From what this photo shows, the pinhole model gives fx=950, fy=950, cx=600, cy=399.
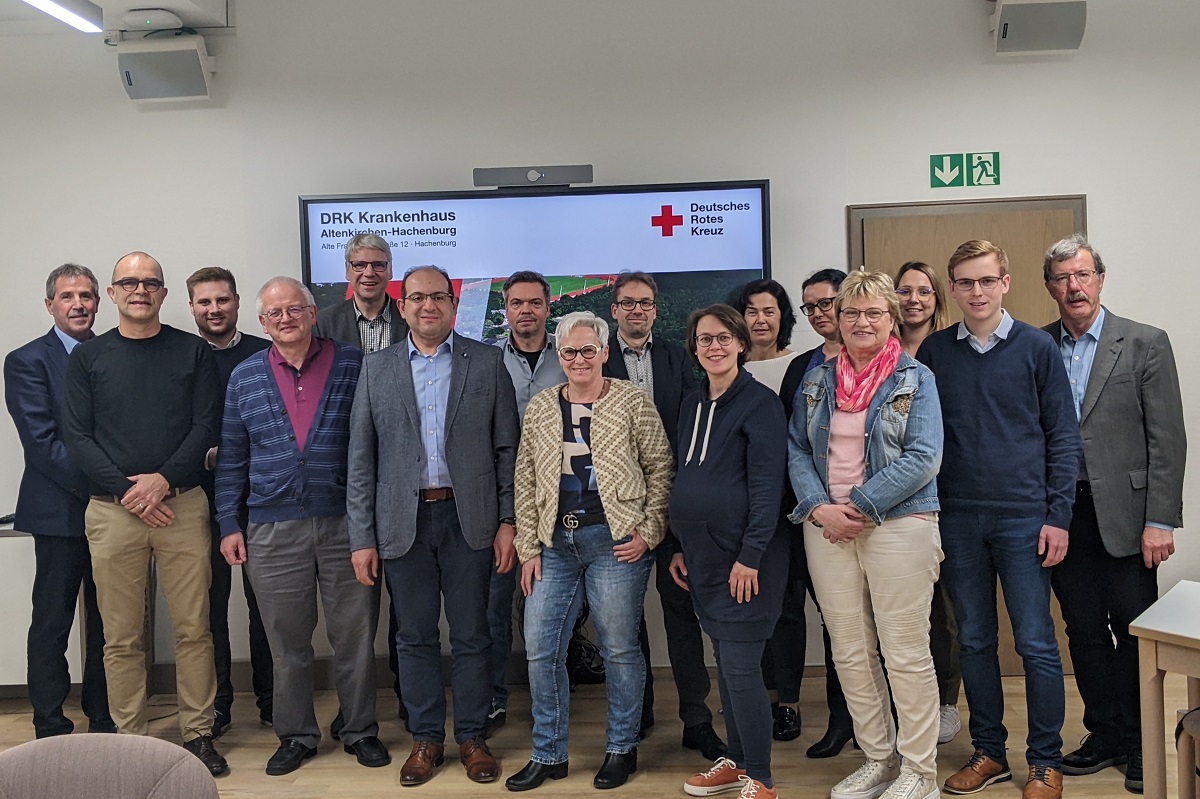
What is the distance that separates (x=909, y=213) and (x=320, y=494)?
2.73m

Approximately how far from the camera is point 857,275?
108 inches

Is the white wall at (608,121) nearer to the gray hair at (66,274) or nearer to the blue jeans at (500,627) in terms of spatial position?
the gray hair at (66,274)

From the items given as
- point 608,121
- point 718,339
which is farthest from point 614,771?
point 608,121

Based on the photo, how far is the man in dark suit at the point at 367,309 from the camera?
11.9 feet

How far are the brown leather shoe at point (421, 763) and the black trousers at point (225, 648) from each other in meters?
0.87

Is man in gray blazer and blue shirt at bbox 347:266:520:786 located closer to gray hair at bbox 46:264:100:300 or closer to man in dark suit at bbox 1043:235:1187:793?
gray hair at bbox 46:264:100:300

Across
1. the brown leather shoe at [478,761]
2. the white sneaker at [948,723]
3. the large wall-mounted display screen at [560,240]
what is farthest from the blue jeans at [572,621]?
the large wall-mounted display screen at [560,240]

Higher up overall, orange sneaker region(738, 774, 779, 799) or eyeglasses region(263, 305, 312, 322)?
eyeglasses region(263, 305, 312, 322)

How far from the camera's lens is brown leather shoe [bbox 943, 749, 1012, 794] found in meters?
2.85

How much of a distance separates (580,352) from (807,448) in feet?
2.39

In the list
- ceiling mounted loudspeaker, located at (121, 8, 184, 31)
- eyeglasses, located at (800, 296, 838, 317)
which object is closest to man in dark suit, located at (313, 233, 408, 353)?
ceiling mounted loudspeaker, located at (121, 8, 184, 31)

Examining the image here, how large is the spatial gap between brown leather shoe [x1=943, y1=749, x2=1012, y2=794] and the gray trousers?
1.91 m

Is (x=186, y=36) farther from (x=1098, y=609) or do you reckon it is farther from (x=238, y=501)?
(x=1098, y=609)

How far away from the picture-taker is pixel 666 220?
4027mm
